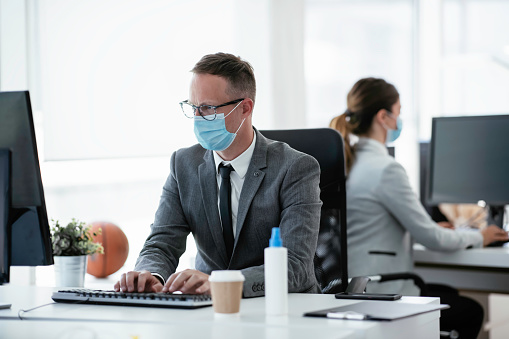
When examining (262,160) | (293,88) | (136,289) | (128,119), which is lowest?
(136,289)

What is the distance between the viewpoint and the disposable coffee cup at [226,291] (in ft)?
4.62

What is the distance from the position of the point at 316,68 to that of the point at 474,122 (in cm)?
253

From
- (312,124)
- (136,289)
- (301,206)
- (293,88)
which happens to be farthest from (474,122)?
(312,124)

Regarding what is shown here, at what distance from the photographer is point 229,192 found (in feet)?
7.02

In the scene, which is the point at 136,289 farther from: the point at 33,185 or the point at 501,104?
the point at 501,104

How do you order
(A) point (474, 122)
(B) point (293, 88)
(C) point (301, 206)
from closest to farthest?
1. (C) point (301, 206)
2. (A) point (474, 122)
3. (B) point (293, 88)

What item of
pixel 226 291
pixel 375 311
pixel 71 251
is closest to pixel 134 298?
pixel 226 291

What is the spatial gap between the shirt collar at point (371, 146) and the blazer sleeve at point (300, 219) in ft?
2.80

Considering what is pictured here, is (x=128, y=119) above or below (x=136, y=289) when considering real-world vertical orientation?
above

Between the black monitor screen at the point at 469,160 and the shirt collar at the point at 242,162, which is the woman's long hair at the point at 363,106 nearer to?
the black monitor screen at the point at 469,160

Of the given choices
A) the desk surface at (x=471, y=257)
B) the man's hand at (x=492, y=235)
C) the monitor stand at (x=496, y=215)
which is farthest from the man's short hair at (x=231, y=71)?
the monitor stand at (x=496, y=215)

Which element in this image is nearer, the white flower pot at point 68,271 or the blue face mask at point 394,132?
the white flower pot at point 68,271

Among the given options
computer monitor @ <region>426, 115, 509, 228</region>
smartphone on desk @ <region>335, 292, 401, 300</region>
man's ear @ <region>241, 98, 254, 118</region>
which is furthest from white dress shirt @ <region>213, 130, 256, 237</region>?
computer monitor @ <region>426, 115, 509, 228</region>

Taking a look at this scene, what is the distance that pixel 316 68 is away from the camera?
18.5 feet
